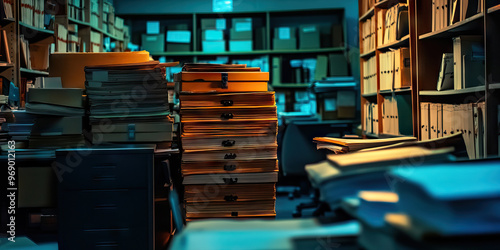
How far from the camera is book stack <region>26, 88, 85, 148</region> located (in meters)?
2.58

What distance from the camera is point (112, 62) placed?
2863mm

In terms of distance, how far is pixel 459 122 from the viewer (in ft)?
8.31

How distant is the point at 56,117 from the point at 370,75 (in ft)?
9.72

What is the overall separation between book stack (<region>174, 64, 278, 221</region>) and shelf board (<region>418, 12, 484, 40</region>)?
1030mm

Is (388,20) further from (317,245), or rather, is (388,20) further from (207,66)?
(317,245)

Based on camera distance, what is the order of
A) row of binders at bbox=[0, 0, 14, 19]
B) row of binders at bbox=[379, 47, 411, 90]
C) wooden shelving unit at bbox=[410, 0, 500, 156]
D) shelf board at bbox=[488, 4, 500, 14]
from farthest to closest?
row of binders at bbox=[0, 0, 14, 19], row of binders at bbox=[379, 47, 411, 90], wooden shelving unit at bbox=[410, 0, 500, 156], shelf board at bbox=[488, 4, 500, 14]

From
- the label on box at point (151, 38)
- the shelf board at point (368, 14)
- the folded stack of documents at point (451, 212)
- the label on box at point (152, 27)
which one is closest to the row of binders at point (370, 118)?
the shelf board at point (368, 14)

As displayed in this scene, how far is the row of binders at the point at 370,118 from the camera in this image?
435 cm

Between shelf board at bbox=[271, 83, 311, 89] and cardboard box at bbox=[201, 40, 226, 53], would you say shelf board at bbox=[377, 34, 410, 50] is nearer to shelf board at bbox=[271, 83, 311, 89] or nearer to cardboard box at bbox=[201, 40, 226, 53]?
shelf board at bbox=[271, 83, 311, 89]

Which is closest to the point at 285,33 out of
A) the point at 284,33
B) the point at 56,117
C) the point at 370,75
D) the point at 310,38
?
the point at 284,33

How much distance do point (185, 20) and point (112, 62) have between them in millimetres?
4448

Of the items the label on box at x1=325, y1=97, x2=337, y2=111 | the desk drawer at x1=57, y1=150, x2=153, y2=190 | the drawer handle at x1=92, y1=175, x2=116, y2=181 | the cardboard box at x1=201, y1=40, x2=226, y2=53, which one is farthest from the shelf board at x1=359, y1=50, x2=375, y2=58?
the drawer handle at x1=92, y1=175, x2=116, y2=181

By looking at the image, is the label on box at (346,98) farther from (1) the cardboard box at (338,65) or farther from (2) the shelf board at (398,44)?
(2) the shelf board at (398,44)

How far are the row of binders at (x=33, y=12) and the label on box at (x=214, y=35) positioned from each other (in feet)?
8.25
